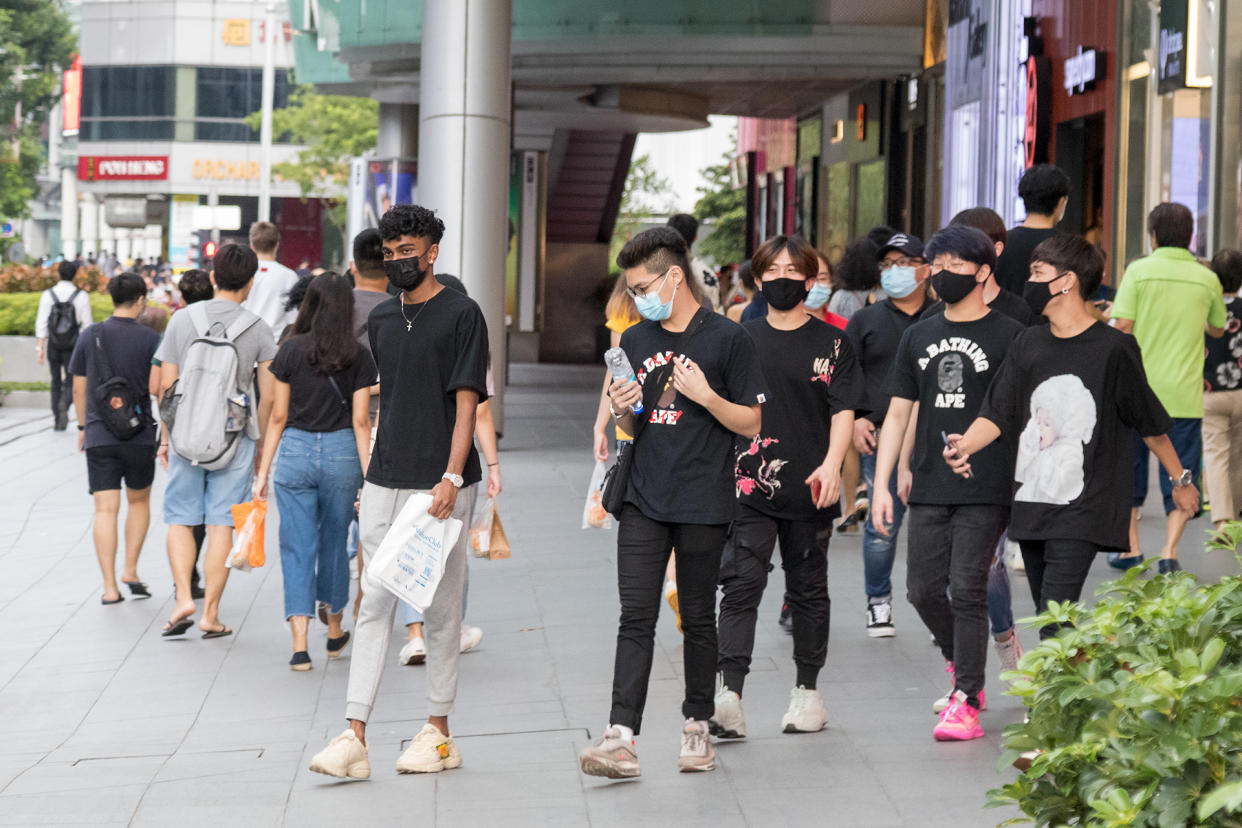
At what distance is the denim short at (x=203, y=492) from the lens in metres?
8.28

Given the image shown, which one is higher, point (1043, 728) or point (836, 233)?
point (836, 233)

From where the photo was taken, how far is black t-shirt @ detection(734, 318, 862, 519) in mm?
5984

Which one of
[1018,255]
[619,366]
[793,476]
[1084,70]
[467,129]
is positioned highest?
[1084,70]

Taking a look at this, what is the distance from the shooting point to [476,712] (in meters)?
6.58

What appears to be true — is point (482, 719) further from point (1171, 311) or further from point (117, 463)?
point (1171, 311)

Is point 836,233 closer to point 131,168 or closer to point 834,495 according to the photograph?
point 834,495

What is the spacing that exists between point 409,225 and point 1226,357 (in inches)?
230

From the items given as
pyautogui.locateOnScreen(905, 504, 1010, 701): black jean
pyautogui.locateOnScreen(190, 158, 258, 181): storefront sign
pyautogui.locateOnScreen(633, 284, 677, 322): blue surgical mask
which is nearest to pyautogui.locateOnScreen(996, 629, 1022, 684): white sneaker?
pyautogui.locateOnScreen(905, 504, 1010, 701): black jean

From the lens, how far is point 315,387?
7.24 metres

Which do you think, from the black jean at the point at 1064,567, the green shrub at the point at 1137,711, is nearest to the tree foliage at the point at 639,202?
the black jean at the point at 1064,567

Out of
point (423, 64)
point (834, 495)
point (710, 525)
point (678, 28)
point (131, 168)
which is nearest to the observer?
point (710, 525)

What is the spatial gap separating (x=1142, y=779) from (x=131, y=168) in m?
70.2

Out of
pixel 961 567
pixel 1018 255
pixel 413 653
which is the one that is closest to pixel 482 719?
pixel 413 653

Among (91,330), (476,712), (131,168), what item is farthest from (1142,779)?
(131,168)
